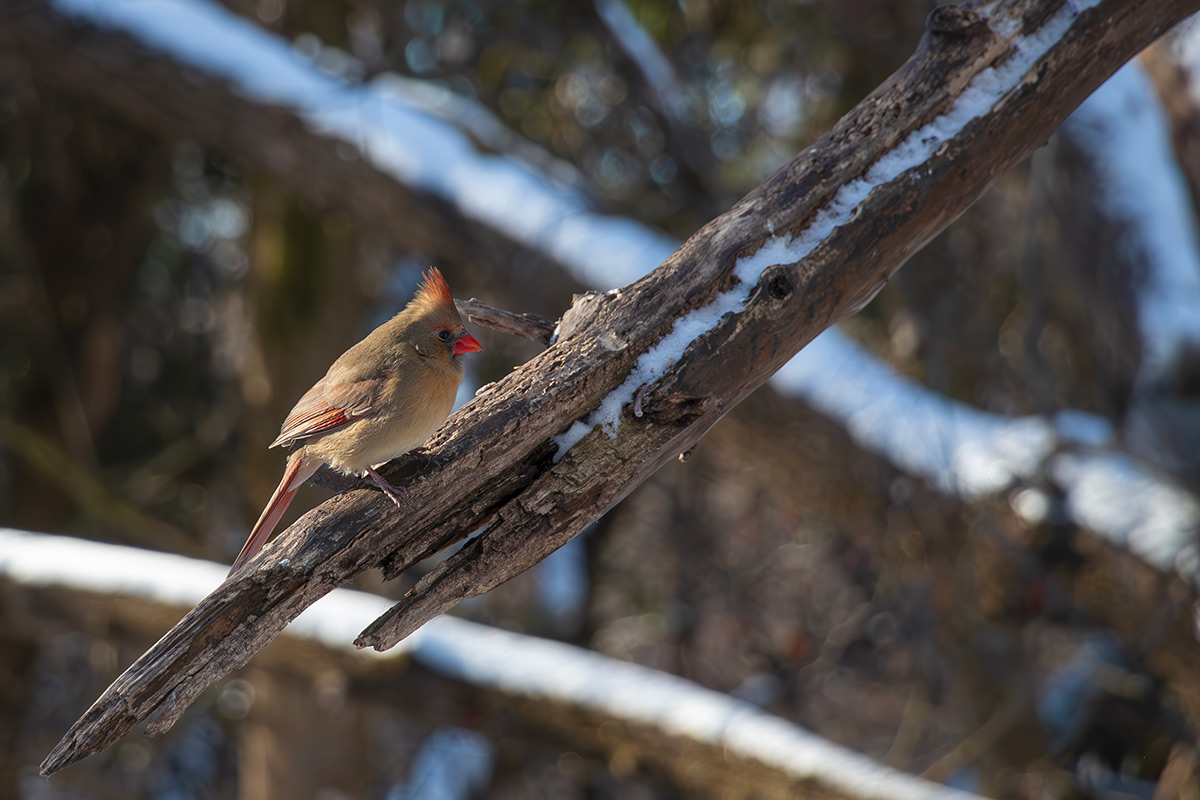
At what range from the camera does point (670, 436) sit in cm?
210

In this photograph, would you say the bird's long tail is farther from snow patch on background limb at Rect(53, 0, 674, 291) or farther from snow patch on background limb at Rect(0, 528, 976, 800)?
snow patch on background limb at Rect(53, 0, 674, 291)

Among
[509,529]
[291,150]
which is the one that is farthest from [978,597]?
[291,150]

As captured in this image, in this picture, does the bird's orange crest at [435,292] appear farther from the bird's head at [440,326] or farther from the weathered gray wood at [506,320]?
the weathered gray wood at [506,320]

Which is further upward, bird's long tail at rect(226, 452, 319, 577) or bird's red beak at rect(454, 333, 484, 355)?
bird's red beak at rect(454, 333, 484, 355)

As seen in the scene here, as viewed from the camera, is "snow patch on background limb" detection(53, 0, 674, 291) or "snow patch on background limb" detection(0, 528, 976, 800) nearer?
"snow patch on background limb" detection(0, 528, 976, 800)

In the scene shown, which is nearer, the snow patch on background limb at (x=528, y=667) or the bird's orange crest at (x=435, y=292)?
the bird's orange crest at (x=435, y=292)

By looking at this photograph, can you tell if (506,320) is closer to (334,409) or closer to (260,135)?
(334,409)

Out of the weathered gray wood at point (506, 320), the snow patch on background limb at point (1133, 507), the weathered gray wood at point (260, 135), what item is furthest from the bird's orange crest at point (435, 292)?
the snow patch on background limb at point (1133, 507)

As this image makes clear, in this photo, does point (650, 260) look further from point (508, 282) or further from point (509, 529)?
point (509, 529)

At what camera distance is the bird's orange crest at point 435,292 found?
265cm

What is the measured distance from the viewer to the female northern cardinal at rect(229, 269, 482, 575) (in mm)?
2355

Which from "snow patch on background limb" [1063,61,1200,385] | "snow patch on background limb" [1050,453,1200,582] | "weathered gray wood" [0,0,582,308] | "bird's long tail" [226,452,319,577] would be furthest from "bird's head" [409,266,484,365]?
"snow patch on background limb" [1063,61,1200,385]

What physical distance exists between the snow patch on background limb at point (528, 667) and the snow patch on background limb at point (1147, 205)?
1943 millimetres

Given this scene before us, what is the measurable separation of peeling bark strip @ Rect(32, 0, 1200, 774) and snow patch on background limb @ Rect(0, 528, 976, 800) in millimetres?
1949
